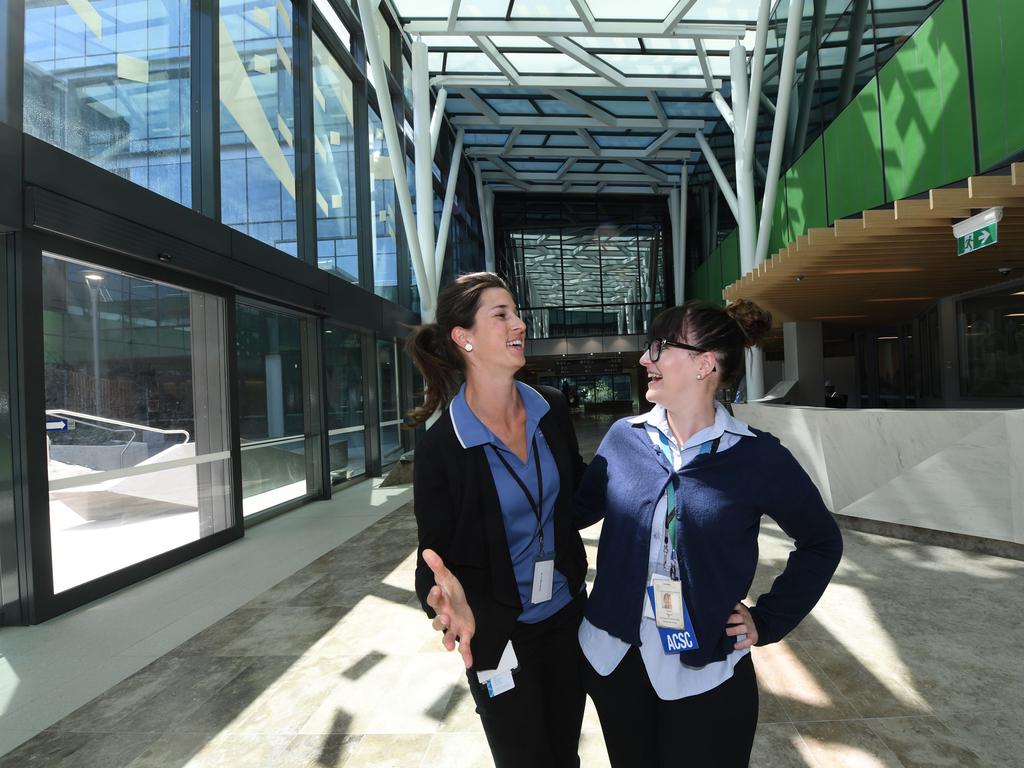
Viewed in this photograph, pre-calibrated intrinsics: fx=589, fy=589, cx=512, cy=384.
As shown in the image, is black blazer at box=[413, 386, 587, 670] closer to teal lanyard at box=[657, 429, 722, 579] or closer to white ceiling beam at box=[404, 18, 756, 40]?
teal lanyard at box=[657, 429, 722, 579]

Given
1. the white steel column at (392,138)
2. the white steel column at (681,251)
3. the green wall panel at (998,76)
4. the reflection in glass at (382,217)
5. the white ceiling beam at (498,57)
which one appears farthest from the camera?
the white steel column at (681,251)

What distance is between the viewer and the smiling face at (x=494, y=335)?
1893 mm

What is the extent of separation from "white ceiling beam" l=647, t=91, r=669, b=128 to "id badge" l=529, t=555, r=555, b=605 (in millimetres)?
20879

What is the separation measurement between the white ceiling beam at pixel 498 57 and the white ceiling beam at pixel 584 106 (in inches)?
66.3

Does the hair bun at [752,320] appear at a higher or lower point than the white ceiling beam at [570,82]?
lower

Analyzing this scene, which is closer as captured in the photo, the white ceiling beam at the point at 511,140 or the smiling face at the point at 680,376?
the smiling face at the point at 680,376

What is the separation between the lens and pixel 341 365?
11.7 m

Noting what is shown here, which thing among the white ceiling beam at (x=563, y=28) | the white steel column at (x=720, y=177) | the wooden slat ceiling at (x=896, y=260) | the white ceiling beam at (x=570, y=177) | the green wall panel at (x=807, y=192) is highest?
the white ceiling beam at (x=570, y=177)

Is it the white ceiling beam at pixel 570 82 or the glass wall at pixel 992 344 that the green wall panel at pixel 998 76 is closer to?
the glass wall at pixel 992 344

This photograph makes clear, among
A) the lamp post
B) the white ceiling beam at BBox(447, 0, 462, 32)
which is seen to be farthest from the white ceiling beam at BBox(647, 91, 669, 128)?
the lamp post

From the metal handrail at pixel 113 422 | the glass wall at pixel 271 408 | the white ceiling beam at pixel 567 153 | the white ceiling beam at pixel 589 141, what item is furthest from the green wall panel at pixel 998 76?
the white ceiling beam at pixel 567 153

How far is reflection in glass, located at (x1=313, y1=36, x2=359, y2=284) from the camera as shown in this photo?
11016mm

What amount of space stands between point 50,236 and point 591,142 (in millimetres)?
21729

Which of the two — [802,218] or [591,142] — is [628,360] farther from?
[802,218]
